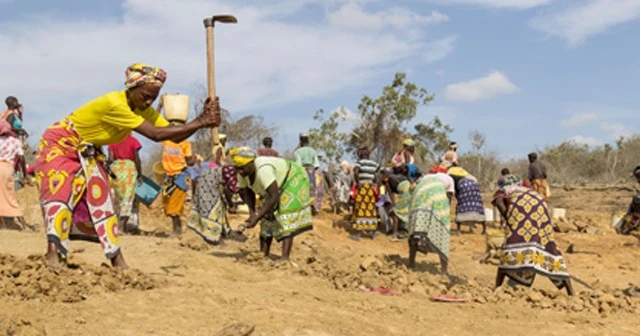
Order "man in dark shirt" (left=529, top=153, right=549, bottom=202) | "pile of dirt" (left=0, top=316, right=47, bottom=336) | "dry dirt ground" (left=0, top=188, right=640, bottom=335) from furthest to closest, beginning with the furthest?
1. "man in dark shirt" (left=529, top=153, right=549, bottom=202)
2. "dry dirt ground" (left=0, top=188, right=640, bottom=335)
3. "pile of dirt" (left=0, top=316, right=47, bottom=336)

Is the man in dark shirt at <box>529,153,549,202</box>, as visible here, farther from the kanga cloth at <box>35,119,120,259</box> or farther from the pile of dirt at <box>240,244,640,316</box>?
the kanga cloth at <box>35,119,120,259</box>

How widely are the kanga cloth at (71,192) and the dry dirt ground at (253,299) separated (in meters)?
0.24

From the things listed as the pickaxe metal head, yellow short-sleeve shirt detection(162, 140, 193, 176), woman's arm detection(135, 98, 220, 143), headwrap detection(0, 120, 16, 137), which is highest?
the pickaxe metal head

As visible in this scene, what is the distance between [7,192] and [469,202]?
27.0 ft

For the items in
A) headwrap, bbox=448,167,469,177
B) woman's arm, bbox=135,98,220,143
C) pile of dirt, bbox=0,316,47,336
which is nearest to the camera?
pile of dirt, bbox=0,316,47,336

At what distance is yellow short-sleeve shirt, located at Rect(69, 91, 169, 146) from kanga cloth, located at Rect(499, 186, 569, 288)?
389 cm

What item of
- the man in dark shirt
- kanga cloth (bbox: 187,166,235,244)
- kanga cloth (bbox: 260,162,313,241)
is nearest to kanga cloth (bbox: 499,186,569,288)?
kanga cloth (bbox: 260,162,313,241)

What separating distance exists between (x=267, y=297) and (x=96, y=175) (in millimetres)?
1574

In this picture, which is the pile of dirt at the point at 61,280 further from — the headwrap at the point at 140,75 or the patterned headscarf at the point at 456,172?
the patterned headscarf at the point at 456,172

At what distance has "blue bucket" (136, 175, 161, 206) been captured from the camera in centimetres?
956

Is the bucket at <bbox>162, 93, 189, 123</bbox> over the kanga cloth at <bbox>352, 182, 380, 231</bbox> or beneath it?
over

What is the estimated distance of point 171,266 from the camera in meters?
6.74

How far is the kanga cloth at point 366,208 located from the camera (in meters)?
12.4

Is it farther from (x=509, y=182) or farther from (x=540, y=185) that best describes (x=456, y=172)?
(x=509, y=182)
